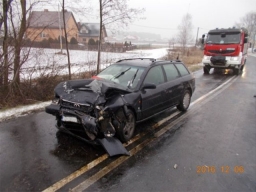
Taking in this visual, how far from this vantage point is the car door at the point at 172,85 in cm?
541

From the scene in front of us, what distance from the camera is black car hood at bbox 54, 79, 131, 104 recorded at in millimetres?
3766

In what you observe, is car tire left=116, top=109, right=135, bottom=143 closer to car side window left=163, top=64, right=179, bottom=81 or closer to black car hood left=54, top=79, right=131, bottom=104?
black car hood left=54, top=79, right=131, bottom=104

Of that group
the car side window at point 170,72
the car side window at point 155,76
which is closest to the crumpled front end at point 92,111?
the car side window at point 155,76

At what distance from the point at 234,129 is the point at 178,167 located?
2516mm

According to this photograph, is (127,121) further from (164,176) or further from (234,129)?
(234,129)

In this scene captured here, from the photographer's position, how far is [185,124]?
5.40 metres

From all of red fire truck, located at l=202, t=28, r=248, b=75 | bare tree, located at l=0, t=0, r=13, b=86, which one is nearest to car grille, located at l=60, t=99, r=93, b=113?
bare tree, located at l=0, t=0, r=13, b=86

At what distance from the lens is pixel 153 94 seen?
190 inches

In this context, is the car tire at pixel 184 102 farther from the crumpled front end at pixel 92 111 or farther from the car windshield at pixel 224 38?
the car windshield at pixel 224 38

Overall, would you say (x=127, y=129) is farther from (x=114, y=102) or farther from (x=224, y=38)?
(x=224, y=38)

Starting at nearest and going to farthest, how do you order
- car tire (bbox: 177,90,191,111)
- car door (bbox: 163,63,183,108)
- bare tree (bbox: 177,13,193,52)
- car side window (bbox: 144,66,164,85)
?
car side window (bbox: 144,66,164,85) < car door (bbox: 163,63,183,108) < car tire (bbox: 177,90,191,111) < bare tree (bbox: 177,13,193,52)

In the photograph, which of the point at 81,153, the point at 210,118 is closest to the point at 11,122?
the point at 81,153

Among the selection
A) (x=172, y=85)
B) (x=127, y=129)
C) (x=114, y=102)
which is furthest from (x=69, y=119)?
(x=172, y=85)

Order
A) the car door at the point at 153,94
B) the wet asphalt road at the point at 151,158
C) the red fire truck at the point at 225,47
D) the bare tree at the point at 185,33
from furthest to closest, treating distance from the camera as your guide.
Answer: the bare tree at the point at 185,33 → the red fire truck at the point at 225,47 → the car door at the point at 153,94 → the wet asphalt road at the point at 151,158
